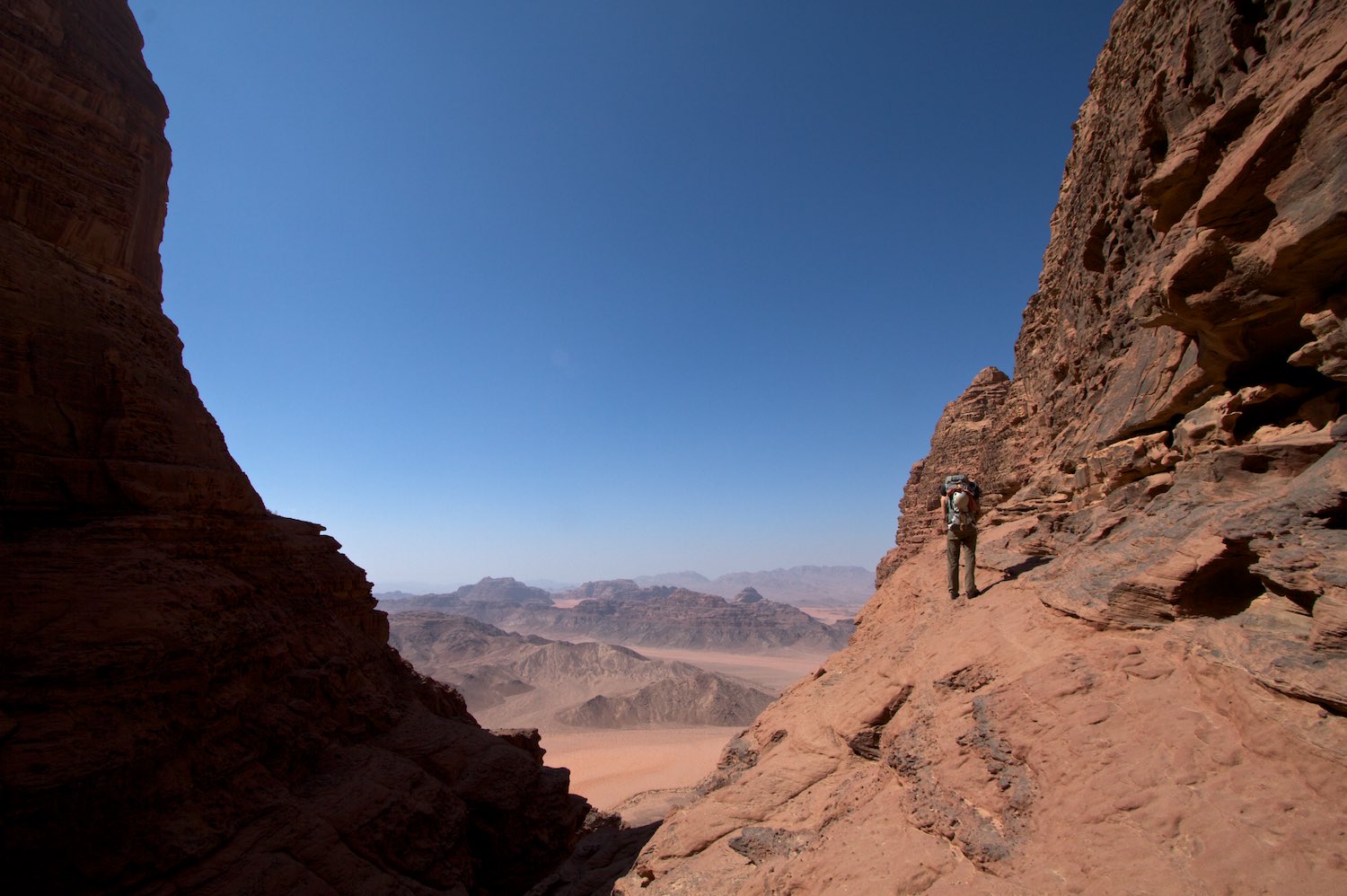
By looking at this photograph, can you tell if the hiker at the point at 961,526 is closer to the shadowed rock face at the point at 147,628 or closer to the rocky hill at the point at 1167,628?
the rocky hill at the point at 1167,628

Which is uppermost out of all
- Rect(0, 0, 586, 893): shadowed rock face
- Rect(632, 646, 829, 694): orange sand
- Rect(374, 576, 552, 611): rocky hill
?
Rect(0, 0, 586, 893): shadowed rock face

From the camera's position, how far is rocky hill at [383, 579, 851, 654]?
119562 mm

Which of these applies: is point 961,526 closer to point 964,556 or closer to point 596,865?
point 964,556

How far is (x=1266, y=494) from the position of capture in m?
5.18

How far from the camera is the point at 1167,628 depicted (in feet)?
17.0

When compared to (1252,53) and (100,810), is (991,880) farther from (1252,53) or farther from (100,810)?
(100,810)

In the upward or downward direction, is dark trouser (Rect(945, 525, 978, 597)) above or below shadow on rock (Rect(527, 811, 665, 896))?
above

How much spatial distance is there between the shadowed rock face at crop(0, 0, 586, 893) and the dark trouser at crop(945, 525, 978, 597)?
10.7 metres

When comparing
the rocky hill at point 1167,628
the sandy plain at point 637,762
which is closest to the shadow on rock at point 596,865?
the rocky hill at point 1167,628

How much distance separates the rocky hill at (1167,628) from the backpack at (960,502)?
1168mm

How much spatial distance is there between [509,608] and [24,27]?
155121mm

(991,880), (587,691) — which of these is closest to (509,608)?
(587,691)

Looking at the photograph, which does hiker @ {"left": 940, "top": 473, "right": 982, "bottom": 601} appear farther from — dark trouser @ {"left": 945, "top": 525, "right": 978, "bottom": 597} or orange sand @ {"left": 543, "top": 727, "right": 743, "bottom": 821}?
orange sand @ {"left": 543, "top": 727, "right": 743, "bottom": 821}

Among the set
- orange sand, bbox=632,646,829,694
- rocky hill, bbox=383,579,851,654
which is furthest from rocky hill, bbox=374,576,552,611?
orange sand, bbox=632,646,829,694
